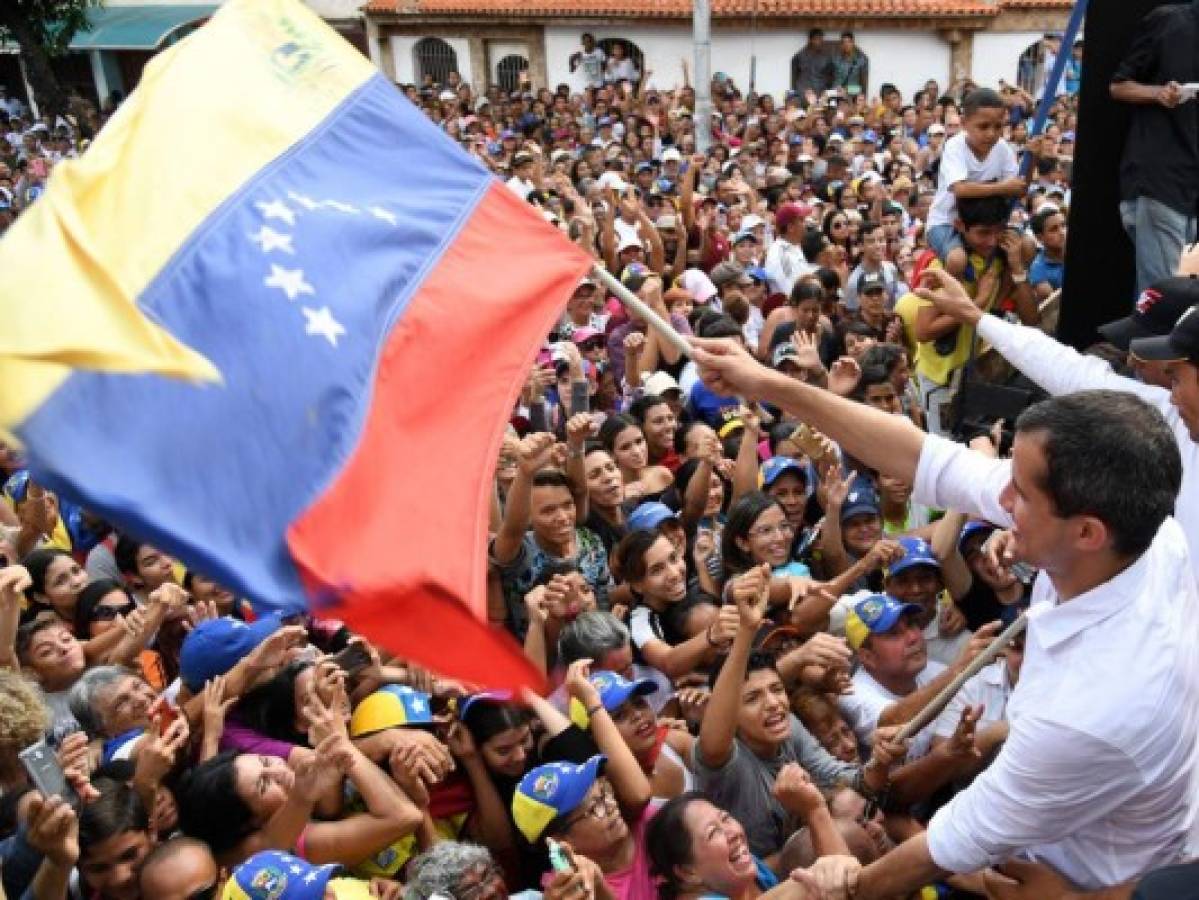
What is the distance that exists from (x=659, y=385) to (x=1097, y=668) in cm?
450

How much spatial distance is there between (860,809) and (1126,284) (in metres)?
3.47

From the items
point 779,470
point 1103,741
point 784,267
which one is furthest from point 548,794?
point 784,267

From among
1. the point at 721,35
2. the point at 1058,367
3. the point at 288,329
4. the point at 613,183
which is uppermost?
the point at 288,329

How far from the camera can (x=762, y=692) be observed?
3.73 meters

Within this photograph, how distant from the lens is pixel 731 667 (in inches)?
140

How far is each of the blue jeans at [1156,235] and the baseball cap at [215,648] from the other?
3882 mm

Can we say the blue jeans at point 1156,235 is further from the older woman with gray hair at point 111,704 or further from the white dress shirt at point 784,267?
the older woman with gray hair at point 111,704

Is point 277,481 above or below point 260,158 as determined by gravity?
below

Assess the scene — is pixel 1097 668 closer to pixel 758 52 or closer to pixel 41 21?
pixel 758 52

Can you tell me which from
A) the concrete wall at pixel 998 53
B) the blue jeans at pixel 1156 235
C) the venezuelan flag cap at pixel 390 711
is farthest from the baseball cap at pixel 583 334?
the concrete wall at pixel 998 53

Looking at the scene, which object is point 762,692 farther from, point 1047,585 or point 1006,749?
point 1006,749

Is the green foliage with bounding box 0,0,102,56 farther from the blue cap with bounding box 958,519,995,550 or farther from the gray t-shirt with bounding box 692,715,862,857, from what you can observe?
the gray t-shirt with bounding box 692,715,862,857

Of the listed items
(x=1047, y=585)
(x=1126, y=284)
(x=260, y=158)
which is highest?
(x=260, y=158)

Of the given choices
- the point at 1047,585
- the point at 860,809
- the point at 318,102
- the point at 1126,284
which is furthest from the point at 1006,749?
the point at 1126,284
